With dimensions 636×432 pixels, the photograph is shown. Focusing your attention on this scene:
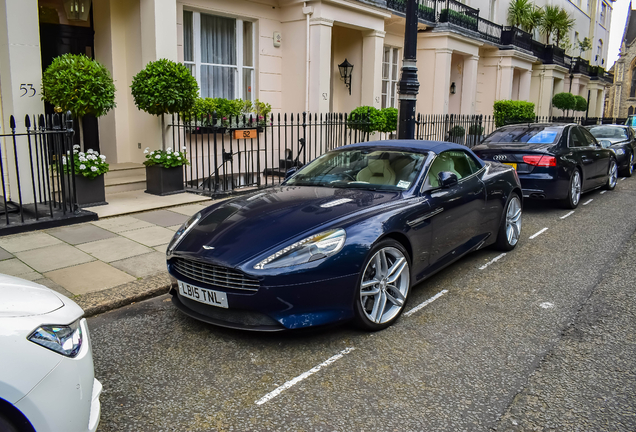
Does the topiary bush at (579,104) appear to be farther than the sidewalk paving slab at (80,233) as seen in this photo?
Yes

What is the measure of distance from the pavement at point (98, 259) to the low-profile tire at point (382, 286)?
2158 mm

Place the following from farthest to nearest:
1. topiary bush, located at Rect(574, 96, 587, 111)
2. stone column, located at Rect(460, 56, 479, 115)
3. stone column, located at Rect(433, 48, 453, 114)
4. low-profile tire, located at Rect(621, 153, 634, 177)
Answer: topiary bush, located at Rect(574, 96, 587, 111), stone column, located at Rect(460, 56, 479, 115), stone column, located at Rect(433, 48, 453, 114), low-profile tire, located at Rect(621, 153, 634, 177)

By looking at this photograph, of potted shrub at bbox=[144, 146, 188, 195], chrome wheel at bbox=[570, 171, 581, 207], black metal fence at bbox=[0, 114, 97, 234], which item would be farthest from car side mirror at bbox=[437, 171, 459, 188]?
potted shrub at bbox=[144, 146, 188, 195]

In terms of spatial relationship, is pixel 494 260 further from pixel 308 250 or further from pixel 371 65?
pixel 371 65

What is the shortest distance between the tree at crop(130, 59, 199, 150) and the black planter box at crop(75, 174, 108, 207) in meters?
1.62

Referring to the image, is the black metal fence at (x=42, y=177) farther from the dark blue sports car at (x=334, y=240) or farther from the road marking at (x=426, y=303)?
the road marking at (x=426, y=303)

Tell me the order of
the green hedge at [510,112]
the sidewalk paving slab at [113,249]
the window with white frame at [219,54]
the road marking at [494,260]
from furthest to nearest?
the green hedge at [510,112]
the window with white frame at [219,54]
the sidewalk paving slab at [113,249]
the road marking at [494,260]

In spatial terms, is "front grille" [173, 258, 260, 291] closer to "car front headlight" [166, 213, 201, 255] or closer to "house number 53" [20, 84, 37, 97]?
"car front headlight" [166, 213, 201, 255]

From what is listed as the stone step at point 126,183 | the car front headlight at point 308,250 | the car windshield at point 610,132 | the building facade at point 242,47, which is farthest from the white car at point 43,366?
the car windshield at point 610,132

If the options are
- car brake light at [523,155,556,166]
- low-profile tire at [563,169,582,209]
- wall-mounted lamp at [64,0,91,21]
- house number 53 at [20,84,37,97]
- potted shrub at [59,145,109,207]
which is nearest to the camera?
house number 53 at [20,84,37,97]

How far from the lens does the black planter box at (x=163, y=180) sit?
9.29m

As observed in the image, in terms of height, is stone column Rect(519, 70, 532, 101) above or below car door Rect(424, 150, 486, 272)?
above

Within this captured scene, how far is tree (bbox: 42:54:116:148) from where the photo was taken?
25.3 feet

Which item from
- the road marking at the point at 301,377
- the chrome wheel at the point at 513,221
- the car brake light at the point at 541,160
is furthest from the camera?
the car brake light at the point at 541,160
